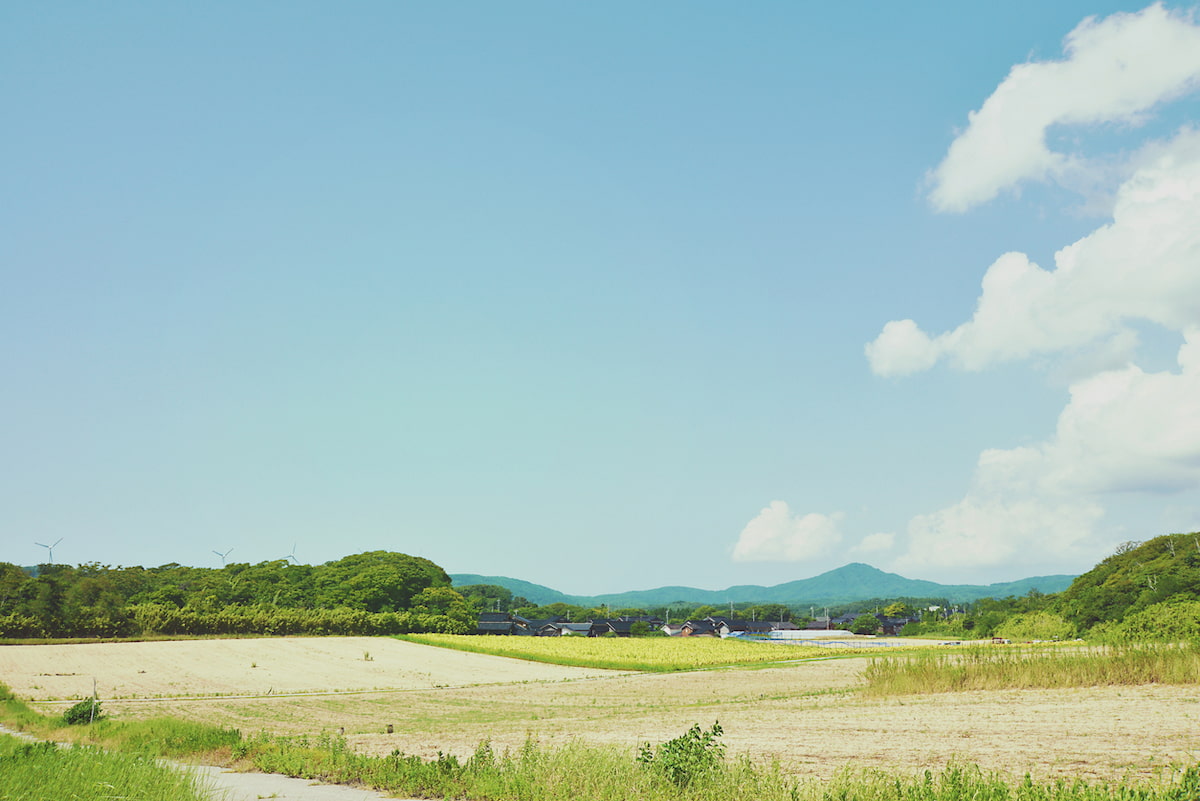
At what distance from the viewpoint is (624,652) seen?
86.8 metres

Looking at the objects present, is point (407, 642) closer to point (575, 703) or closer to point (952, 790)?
point (575, 703)

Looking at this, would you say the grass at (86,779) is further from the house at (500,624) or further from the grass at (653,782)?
the house at (500,624)

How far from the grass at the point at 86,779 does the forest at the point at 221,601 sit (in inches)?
3397

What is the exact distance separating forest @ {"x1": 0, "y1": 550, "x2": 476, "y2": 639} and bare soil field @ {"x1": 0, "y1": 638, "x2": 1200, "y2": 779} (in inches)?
363

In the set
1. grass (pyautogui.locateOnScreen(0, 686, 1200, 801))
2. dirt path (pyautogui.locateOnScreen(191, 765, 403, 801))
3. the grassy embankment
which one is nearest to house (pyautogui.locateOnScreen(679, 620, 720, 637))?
the grassy embankment

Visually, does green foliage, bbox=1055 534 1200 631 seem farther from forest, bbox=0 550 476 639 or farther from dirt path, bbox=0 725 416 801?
forest, bbox=0 550 476 639

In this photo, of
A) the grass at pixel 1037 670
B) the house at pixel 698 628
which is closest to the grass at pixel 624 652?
the grass at pixel 1037 670

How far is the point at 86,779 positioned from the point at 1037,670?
35006 millimetres

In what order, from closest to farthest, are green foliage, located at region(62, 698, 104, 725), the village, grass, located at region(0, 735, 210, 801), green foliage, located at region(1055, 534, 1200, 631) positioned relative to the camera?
grass, located at region(0, 735, 210, 801)
green foliage, located at region(62, 698, 104, 725)
green foliage, located at region(1055, 534, 1200, 631)
the village

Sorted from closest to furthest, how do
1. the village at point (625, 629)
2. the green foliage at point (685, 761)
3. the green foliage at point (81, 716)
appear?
the green foliage at point (685, 761), the green foliage at point (81, 716), the village at point (625, 629)

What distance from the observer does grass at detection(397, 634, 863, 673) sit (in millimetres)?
76250

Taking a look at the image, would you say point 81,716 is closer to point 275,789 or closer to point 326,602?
point 275,789

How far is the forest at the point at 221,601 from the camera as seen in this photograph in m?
85.6

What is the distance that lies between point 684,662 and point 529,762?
220 feet
